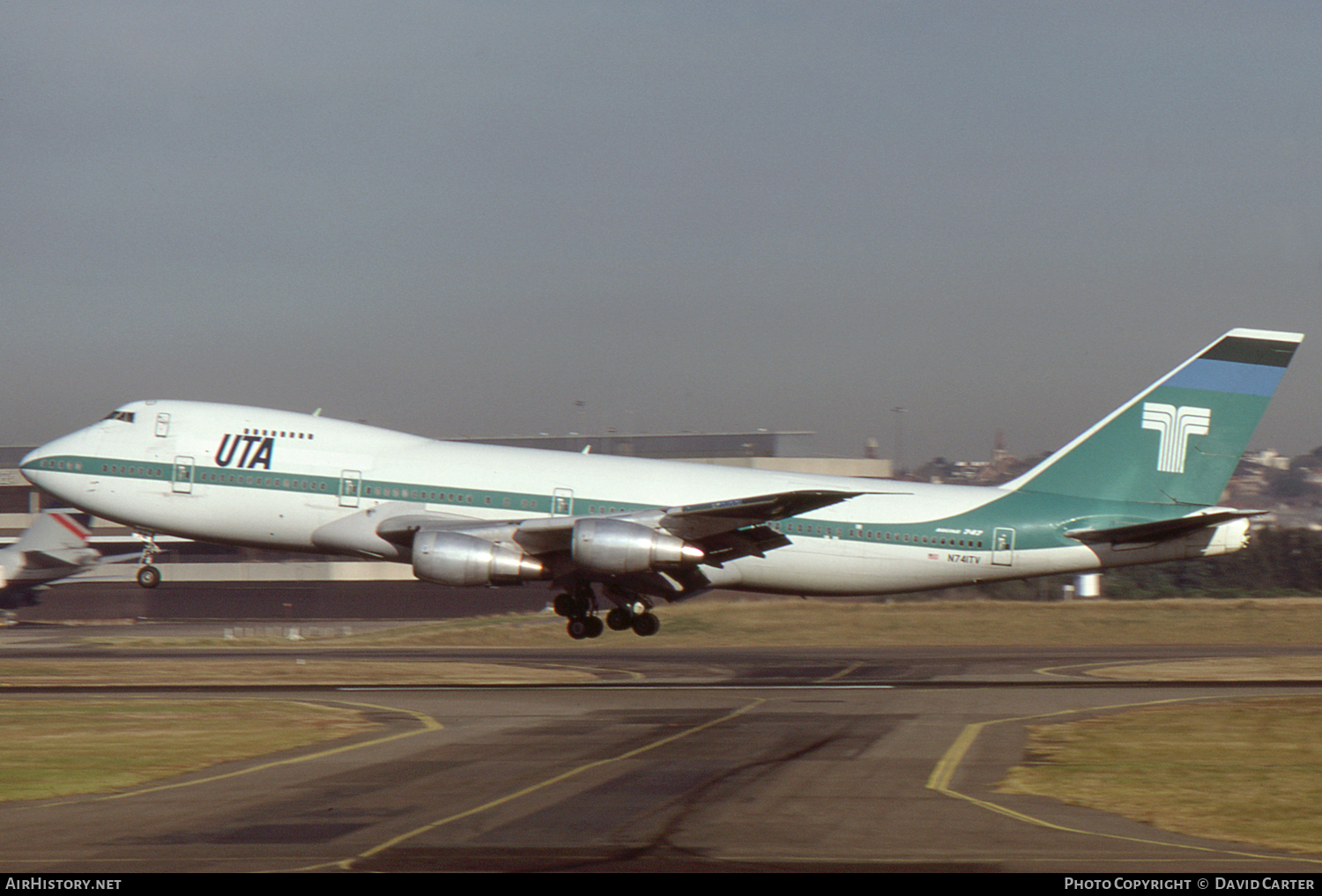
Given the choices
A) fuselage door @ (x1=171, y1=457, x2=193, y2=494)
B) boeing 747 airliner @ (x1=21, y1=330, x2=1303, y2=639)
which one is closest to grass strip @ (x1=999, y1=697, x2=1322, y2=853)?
boeing 747 airliner @ (x1=21, y1=330, x2=1303, y2=639)

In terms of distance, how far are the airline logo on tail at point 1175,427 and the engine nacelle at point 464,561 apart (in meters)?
18.3

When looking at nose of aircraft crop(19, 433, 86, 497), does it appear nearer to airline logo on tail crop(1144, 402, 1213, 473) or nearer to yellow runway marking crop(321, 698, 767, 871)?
yellow runway marking crop(321, 698, 767, 871)

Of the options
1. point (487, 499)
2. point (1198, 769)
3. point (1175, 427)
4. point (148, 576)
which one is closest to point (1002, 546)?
point (1175, 427)

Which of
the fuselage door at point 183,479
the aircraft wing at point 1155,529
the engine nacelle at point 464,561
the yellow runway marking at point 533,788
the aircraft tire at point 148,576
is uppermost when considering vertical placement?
the fuselage door at point 183,479

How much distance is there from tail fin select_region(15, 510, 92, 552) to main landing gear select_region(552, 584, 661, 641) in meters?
38.1

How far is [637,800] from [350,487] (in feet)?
64.6

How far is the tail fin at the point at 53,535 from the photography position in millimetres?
61969

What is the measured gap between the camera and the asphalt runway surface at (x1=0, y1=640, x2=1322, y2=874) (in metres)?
12.6

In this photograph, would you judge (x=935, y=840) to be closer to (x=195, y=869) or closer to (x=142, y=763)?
(x=195, y=869)

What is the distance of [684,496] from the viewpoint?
33969 millimetres

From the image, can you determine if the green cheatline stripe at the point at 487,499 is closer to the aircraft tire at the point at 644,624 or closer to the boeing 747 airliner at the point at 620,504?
the boeing 747 airliner at the point at 620,504

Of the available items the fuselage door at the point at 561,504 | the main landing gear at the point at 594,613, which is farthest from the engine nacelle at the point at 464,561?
the main landing gear at the point at 594,613

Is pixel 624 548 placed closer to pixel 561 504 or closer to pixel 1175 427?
pixel 561 504

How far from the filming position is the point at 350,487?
33.4 metres
